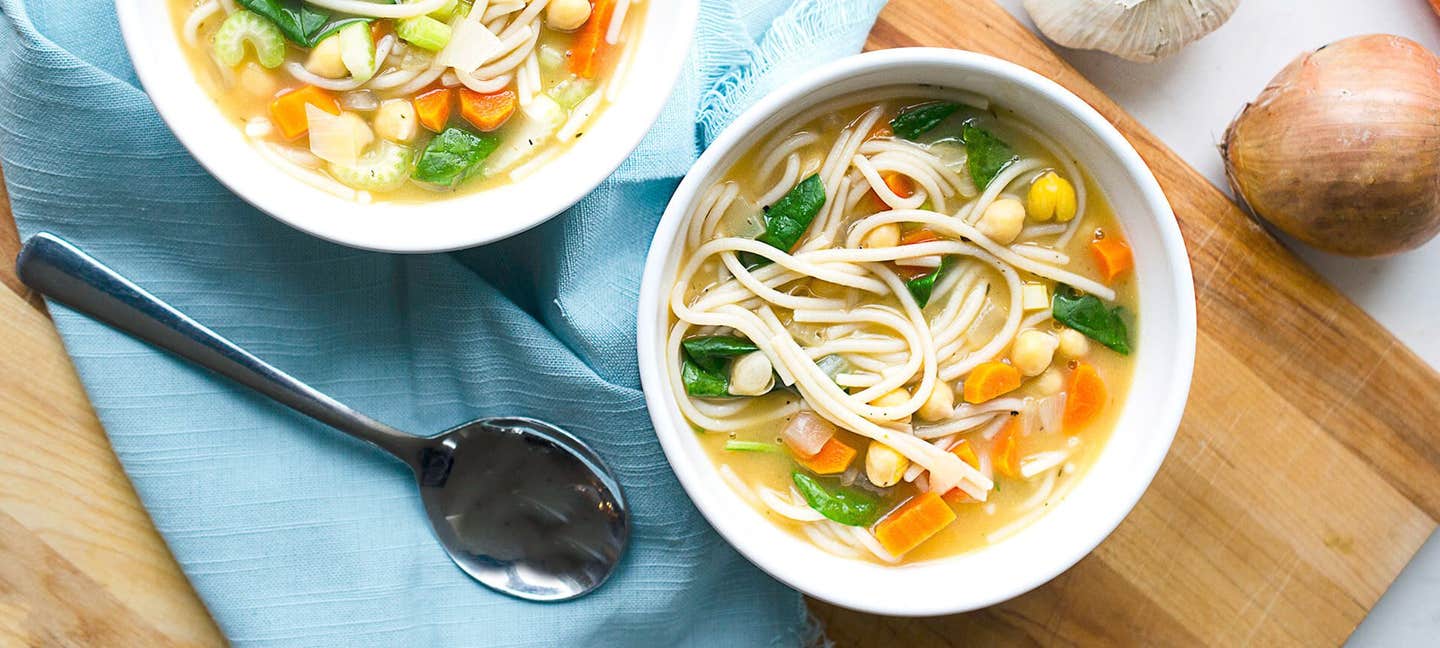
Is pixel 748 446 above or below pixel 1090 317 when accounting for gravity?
below

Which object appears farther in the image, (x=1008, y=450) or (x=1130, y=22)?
(x=1130, y=22)

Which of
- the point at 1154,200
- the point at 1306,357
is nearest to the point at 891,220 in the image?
the point at 1154,200

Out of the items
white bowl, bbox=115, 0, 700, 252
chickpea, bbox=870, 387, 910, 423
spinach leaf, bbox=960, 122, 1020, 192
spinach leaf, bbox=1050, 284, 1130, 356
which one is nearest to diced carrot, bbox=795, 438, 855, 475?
chickpea, bbox=870, 387, 910, 423

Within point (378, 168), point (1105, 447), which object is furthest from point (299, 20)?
point (1105, 447)

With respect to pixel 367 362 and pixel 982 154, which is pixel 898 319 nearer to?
pixel 982 154

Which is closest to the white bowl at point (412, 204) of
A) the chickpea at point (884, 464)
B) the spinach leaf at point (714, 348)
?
the spinach leaf at point (714, 348)

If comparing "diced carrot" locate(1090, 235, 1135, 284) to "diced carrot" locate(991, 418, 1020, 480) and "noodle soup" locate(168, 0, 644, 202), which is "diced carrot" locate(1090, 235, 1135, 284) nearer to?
"diced carrot" locate(991, 418, 1020, 480)
